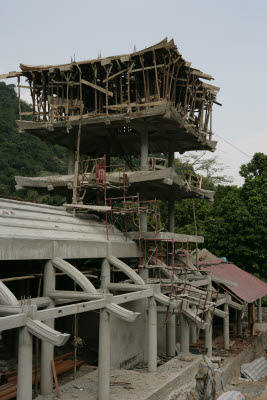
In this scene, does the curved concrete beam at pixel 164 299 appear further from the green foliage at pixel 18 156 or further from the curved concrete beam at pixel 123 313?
the green foliage at pixel 18 156

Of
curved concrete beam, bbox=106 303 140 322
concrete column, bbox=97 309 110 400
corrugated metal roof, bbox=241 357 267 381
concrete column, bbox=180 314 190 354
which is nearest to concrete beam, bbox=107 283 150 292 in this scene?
concrete column, bbox=97 309 110 400

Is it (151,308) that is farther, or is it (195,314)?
(195,314)

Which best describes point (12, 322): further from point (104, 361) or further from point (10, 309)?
point (104, 361)

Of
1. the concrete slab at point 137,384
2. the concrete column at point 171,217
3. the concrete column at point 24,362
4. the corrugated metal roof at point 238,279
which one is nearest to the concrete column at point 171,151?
the concrete column at point 171,217

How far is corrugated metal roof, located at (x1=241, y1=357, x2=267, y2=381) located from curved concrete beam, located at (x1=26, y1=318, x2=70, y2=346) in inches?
561

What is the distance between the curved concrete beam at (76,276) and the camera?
12.3 m

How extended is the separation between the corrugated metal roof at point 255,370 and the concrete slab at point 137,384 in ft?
16.1

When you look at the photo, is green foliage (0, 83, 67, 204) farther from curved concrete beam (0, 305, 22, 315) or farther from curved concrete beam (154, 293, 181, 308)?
curved concrete beam (0, 305, 22, 315)

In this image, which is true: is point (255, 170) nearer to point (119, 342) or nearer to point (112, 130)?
point (112, 130)

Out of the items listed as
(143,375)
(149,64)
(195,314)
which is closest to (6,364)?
(143,375)

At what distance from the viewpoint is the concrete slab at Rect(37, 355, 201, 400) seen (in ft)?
42.1

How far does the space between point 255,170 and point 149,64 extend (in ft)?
59.2

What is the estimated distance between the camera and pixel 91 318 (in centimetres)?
1848

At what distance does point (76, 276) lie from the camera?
12.5 metres
